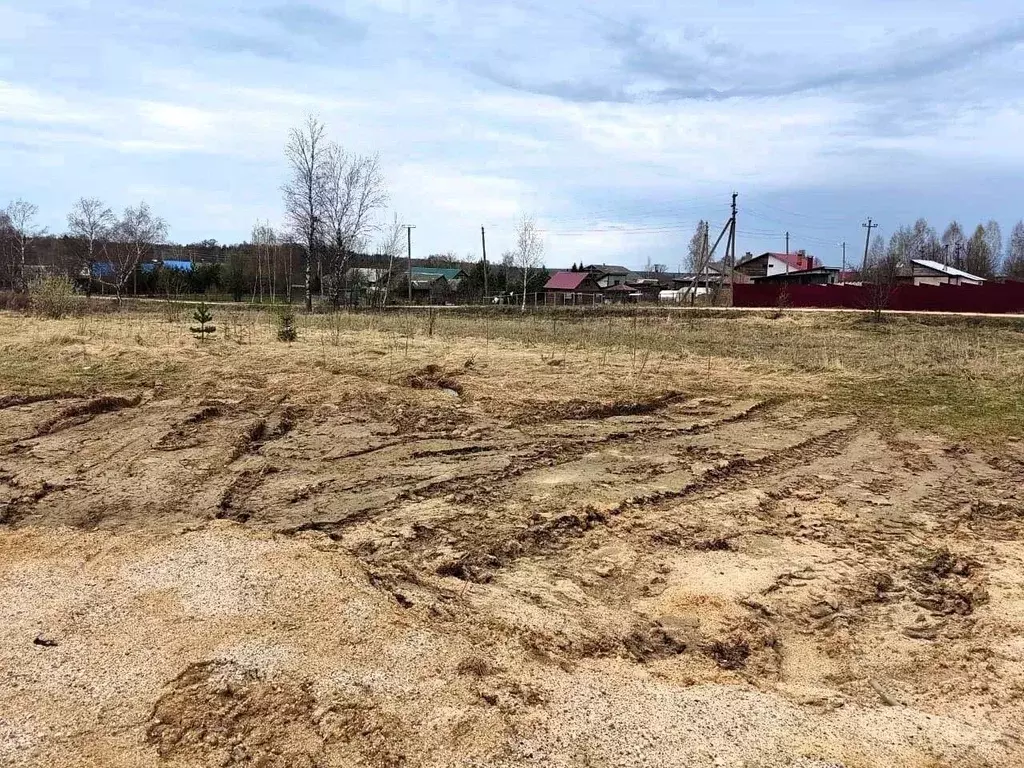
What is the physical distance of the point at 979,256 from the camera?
81.8 metres

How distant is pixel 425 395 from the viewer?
32.4 ft

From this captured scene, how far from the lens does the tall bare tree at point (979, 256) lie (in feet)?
255

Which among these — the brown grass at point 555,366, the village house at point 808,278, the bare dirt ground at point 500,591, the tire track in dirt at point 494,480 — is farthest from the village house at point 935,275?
the tire track in dirt at point 494,480

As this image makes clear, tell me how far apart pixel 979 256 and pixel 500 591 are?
97269 mm

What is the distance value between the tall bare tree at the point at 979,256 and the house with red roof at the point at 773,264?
750 inches

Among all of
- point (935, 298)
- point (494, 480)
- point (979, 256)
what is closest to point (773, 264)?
point (979, 256)

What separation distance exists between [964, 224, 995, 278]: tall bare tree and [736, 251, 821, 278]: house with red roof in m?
19.1

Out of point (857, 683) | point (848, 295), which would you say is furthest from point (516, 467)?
point (848, 295)

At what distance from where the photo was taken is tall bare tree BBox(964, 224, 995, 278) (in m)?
77.8

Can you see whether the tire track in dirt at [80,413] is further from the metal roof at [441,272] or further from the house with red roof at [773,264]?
the house with red roof at [773,264]

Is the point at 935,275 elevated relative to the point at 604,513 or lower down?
elevated

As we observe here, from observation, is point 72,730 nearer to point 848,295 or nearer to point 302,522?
point 302,522

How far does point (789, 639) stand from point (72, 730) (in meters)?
3.30

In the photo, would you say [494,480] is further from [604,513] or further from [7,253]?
[7,253]
